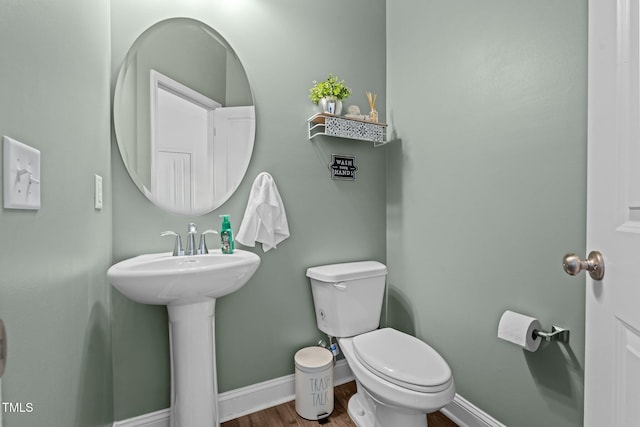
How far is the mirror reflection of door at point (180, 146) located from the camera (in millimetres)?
1400

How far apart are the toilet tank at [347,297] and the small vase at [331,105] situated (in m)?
0.88

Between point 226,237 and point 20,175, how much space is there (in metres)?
0.91

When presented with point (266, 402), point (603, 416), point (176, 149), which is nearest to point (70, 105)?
point (176, 149)

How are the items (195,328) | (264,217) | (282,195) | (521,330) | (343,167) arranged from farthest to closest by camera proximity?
1. (343,167)
2. (282,195)
3. (264,217)
4. (195,328)
5. (521,330)

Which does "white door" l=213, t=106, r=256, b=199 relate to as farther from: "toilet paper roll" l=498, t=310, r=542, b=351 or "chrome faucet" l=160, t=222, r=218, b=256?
"toilet paper roll" l=498, t=310, r=542, b=351

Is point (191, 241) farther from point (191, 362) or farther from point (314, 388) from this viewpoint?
point (314, 388)

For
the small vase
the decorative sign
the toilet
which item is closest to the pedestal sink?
the toilet

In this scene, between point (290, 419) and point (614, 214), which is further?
point (290, 419)

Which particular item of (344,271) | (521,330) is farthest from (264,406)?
(521,330)

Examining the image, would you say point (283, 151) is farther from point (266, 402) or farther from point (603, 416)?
point (603, 416)

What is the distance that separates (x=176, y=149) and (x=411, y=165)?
4.26 ft

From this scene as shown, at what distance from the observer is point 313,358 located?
1588 mm

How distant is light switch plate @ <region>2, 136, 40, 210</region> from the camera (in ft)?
1.56

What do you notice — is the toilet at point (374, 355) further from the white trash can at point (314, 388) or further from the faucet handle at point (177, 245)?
the faucet handle at point (177, 245)
